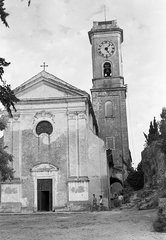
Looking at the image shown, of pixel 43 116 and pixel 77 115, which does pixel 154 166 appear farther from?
pixel 43 116

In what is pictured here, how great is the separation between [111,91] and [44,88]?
1353cm

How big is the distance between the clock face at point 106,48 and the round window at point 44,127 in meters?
16.8

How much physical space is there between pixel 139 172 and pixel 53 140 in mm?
12962

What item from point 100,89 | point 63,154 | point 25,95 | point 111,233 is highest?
point 100,89

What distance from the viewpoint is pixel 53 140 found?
2794cm

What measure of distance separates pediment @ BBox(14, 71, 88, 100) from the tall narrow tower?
1212 centimetres

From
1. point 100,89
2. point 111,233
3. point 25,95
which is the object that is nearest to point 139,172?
point 100,89

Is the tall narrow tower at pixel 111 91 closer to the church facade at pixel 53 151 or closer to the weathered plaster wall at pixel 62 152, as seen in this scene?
the church facade at pixel 53 151

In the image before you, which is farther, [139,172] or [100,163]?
[139,172]

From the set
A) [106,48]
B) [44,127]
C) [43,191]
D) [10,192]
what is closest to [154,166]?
[43,191]

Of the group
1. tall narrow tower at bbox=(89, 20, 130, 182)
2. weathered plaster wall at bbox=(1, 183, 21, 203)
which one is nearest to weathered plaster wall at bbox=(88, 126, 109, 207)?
weathered plaster wall at bbox=(1, 183, 21, 203)

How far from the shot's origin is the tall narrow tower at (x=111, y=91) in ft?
129

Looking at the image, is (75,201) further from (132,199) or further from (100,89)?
(100,89)

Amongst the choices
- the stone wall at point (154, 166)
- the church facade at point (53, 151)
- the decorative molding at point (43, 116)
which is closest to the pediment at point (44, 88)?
the church facade at point (53, 151)
